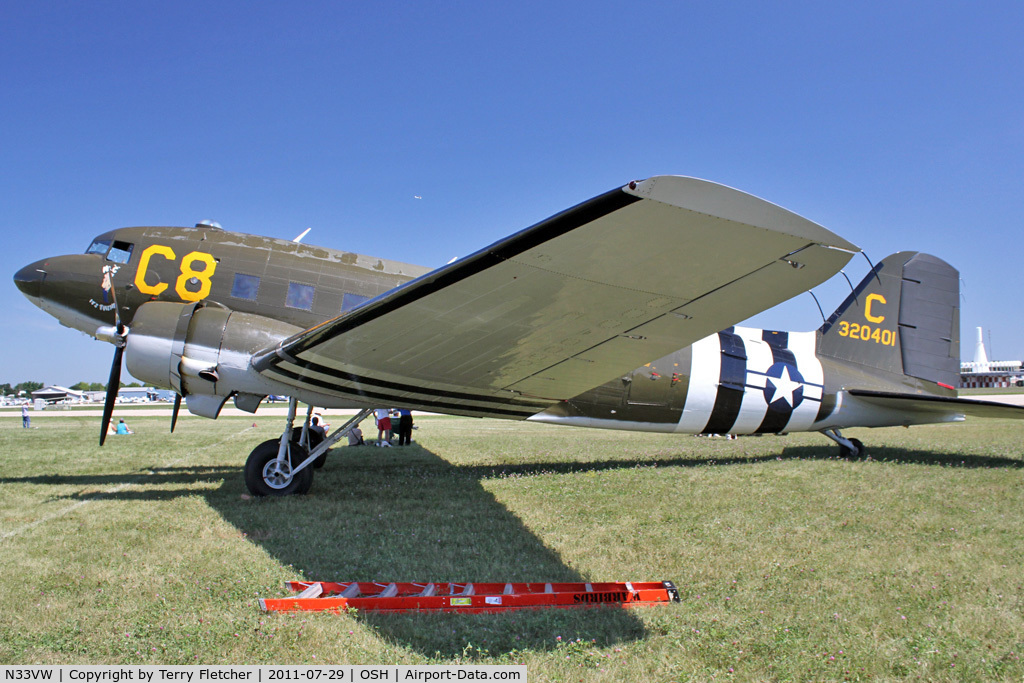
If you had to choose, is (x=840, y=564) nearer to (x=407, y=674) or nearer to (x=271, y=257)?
(x=407, y=674)

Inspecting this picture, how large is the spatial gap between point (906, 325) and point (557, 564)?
10247 mm

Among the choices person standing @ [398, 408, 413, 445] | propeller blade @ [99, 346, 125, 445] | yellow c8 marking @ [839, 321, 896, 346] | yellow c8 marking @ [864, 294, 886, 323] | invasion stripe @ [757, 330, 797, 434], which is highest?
yellow c8 marking @ [864, 294, 886, 323]

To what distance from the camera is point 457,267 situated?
3.88 m

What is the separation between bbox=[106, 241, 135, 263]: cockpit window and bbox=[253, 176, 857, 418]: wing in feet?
9.32

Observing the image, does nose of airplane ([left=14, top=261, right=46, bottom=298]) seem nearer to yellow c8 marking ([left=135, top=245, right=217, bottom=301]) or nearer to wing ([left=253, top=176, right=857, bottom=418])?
yellow c8 marking ([left=135, top=245, right=217, bottom=301])

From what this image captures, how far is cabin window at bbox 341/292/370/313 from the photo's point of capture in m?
8.38

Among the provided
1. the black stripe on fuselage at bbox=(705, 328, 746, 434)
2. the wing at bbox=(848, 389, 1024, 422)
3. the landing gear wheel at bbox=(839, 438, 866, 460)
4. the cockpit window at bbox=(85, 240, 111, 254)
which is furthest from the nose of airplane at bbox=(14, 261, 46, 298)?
the landing gear wheel at bbox=(839, 438, 866, 460)

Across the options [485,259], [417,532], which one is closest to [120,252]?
[417,532]

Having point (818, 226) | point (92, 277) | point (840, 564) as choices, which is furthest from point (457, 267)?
point (92, 277)

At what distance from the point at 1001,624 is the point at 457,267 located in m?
4.17

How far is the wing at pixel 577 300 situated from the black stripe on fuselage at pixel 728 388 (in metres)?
3.75

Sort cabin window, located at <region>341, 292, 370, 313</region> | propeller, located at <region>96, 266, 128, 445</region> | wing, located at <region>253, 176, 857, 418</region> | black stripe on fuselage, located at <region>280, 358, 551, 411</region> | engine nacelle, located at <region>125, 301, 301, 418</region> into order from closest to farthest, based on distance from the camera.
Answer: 1. wing, located at <region>253, 176, 857, 418</region>
2. black stripe on fuselage, located at <region>280, 358, 551, 411</region>
3. engine nacelle, located at <region>125, 301, 301, 418</region>
4. propeller, located at <region>96, 266, 128, 445</region>
5. cabin window, located at <region>341, 292, 370, 313</region>

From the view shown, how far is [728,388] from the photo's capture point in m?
9.81

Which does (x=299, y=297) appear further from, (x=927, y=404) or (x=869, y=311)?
(x=927, y=404)
